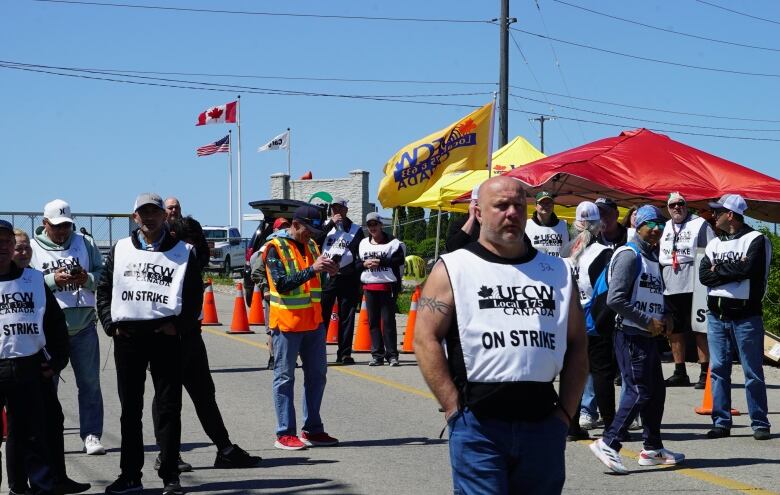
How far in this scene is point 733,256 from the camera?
9.93 m

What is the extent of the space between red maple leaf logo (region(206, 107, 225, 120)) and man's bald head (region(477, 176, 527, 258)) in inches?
1817

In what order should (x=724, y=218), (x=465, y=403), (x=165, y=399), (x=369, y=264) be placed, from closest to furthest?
(x=465, y=403) < (x=165, y=399) < (x=724, y=218) < (x=369, y=264)

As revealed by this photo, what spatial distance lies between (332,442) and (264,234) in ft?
21.5

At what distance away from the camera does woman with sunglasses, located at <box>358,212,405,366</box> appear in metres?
15.0

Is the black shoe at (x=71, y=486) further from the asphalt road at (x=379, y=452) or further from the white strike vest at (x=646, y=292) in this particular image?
the white strike vest at (x=646, y=292)

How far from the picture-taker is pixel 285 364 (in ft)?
29.7

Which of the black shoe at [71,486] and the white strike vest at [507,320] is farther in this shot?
the black shoe at [71,486]

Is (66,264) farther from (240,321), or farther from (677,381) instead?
(240,321)

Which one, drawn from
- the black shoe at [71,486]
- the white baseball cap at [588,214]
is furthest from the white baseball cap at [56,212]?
the white baseball cap at [588,214]

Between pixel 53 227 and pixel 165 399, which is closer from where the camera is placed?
pixel 165 399

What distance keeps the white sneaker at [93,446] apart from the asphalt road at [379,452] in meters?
0.12

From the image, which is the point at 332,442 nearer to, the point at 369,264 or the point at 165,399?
the point at 165,399

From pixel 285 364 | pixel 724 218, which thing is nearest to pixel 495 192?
pixel 285 364

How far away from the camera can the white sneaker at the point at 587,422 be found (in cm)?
995
